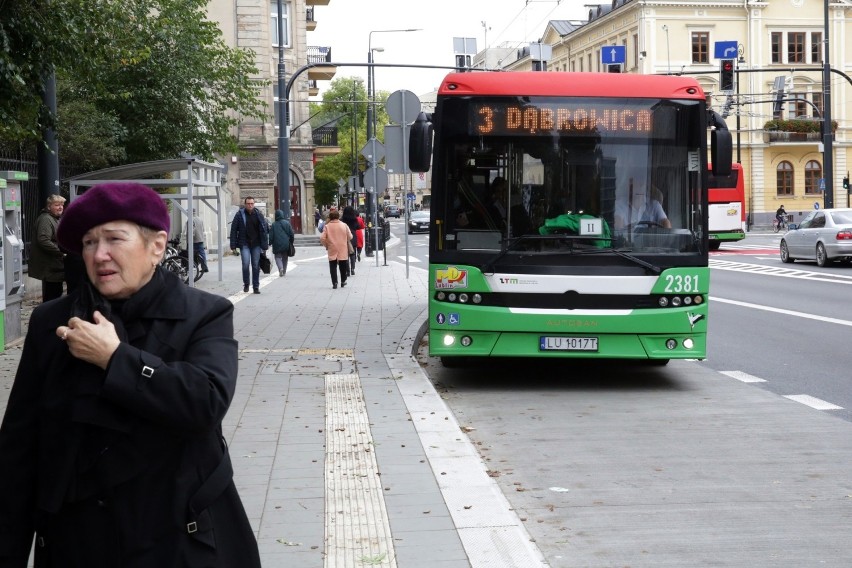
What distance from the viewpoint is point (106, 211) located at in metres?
2.99

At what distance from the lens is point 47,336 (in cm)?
299

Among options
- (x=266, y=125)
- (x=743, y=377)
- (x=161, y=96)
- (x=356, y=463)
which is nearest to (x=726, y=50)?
(x=161, y=96)

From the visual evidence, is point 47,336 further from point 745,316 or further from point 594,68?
point 594,68

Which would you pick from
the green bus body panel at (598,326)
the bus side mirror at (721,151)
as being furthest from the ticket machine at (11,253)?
the bus side mirror at (721,151)

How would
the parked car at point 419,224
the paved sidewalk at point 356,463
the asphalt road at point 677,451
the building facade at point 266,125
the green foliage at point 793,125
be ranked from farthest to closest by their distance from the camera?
1. the green foliage at point 793,125
2. the parked car at point 419,224
3. the building facade at point 266,125
4. the asphalt road at point 677,451
5. the paved sidewalk at point 356,463

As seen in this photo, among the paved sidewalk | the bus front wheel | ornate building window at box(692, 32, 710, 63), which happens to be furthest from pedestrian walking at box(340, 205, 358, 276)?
ornate building window at box(692, 32, 710, 63)

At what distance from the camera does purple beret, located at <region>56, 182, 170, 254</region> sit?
9.80 feet

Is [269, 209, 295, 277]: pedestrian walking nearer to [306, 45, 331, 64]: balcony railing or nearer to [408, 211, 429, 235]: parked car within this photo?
[408, 211, 429, 235]: parked car

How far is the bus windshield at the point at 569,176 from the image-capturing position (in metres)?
11.1

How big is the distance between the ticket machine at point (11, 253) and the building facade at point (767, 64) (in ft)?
217

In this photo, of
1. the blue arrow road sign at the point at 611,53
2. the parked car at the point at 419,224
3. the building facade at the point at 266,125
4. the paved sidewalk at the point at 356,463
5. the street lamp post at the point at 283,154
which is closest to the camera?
the paved sidewalk at the point at 356,463

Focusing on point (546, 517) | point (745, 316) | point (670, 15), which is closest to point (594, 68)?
point (670, 15)

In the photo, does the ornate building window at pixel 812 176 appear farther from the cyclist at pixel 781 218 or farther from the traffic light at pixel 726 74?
the traffic light at pixel 726 74

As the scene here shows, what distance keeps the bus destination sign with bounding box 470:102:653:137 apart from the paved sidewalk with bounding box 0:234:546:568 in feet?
7.89
